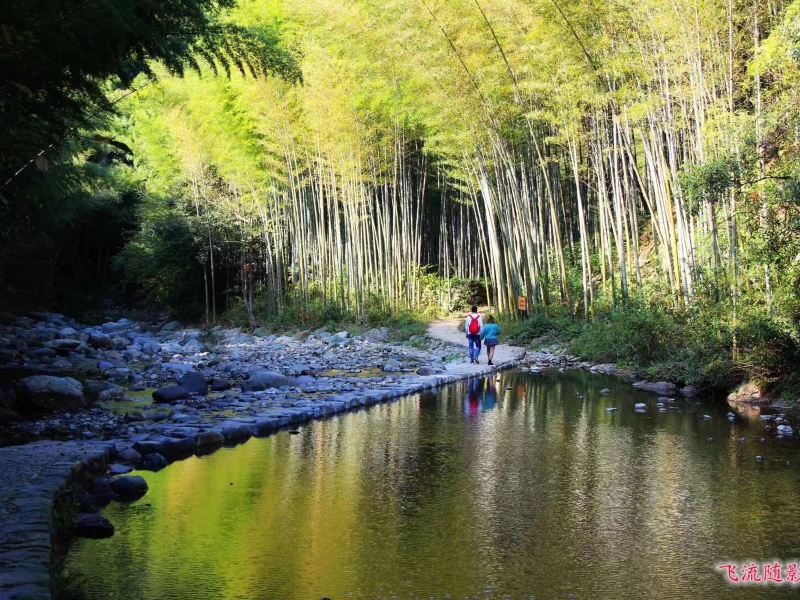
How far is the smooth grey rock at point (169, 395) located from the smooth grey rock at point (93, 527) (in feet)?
13.6

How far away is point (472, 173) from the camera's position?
16141mm

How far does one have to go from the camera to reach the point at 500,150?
45.8 feet

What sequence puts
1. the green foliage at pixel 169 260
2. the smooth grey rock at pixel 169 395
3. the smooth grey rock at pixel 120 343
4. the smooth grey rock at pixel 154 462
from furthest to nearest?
1. the green foliage at pixel 169 260
2. the smooth grey rock at pixel 120 343
3. the smooth grey rock at pixel 169 395
4. the smooth grey rock at pixel 154 462

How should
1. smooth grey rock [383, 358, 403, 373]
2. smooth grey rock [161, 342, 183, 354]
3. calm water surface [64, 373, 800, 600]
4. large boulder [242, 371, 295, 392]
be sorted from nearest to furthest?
calm water surface [64, 373, 800, 600] < large boulder [242, 371, 295, 392] < smooth grey rock [383, 358, 403, 373] < smooth grey rock [161, 342, 183, 354]

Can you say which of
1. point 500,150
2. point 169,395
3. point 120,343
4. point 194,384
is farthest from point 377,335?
point 169,395

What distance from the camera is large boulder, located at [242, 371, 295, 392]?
920 cm

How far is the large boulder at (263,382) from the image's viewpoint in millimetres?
9195

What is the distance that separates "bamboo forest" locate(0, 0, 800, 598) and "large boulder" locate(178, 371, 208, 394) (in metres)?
0.04

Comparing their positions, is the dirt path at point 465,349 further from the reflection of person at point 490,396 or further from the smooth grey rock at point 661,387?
the smooth grey rock at point 661,387

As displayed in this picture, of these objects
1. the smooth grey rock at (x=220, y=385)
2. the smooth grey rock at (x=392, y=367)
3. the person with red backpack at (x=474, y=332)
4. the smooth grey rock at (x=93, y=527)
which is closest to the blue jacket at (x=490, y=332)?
the person with red backpack at (x=474, y=332)

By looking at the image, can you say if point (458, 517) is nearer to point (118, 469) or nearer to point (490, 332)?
point (118, 469)

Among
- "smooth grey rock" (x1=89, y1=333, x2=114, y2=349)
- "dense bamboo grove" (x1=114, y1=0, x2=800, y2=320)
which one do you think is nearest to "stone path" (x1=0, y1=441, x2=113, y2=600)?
"dense bamboo grove" (x1=114, y1=0, x2=800, y2=320)

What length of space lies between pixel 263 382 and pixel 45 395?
263 centimetres

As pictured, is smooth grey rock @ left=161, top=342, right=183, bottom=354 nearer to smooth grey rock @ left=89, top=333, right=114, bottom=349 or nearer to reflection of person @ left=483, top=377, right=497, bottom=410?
smooth grey rock @ left=89, top=333, right=114, bottom=349
